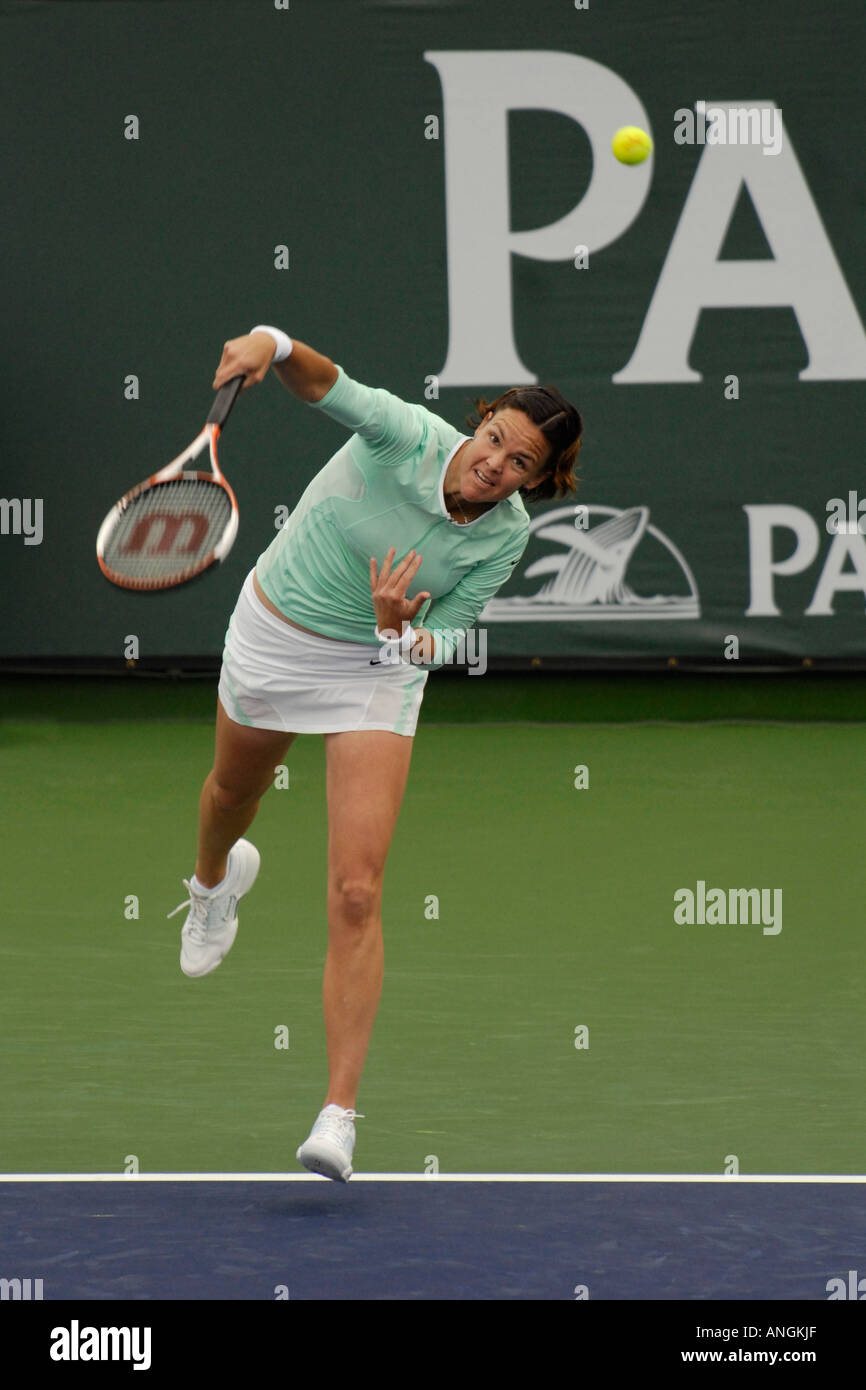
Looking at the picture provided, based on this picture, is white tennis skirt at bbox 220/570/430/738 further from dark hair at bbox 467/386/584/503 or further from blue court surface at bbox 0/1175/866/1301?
blue court surface at bbox 0/1175/866/1301

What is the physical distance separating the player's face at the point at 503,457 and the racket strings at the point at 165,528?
51 cm

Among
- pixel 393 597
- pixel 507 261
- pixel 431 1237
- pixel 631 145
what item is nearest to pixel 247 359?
pixel 393 597

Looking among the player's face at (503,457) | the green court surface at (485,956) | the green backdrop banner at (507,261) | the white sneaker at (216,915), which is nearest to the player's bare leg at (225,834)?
the white sneaker at (216,915)

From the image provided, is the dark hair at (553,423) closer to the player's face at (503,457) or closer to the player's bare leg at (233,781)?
the player's face at (503,457)

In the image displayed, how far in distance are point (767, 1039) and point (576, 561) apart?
492 cm

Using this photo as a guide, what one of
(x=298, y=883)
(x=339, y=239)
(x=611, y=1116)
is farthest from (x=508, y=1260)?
(x=339, y=239)

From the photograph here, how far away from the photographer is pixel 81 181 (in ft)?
32.3

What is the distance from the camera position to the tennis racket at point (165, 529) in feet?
13.7

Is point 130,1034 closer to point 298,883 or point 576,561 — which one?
point 298,883

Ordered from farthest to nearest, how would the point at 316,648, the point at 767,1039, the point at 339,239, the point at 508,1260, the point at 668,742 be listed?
the point at 339,239 < the point at 668,742 < the point at 767,1039 < the point at 316,648 < the point at 508,1260

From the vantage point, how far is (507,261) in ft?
31.9

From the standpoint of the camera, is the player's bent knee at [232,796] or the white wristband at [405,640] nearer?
the white wristband at [405,640]

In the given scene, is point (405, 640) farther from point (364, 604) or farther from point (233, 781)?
point (233, 781)

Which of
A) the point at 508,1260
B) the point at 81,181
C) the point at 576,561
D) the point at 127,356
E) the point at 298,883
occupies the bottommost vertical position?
the point at 508,1260
